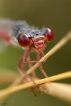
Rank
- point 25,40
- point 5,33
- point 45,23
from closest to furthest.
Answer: point 25,40
point 5,33
point 45,23

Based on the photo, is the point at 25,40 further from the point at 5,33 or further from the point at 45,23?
the point at 45,23

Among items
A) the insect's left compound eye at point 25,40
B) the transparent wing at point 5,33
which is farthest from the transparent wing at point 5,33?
the insect's left compound eye at point 25,40

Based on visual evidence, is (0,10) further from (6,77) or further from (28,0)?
(6,77)

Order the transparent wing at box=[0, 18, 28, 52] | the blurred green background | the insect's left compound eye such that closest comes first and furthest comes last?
the insect's left compound eye
the transparent wing at box=[0, 18, 28, 52]
the blurred green background

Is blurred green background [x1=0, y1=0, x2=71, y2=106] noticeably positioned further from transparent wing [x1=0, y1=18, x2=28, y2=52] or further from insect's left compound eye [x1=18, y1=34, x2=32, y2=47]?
insect's left compound eye [x1=18, y1=34, x2=32, y2=47]

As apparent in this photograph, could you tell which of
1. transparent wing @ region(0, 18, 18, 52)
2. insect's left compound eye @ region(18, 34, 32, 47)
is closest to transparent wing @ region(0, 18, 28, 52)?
transparent wing @ region(0, 18, 18, 52)

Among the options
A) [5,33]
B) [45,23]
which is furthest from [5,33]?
[45,23]

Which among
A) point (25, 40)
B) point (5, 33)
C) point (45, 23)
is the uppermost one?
point (45, 23)

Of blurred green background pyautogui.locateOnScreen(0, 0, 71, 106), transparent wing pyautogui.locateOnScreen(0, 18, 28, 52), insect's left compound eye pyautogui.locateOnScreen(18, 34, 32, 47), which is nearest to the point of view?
insect's left compound eye pyautogui.locateOnScreen(18, 34, 32, 47)

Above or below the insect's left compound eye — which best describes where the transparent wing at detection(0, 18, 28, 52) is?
above

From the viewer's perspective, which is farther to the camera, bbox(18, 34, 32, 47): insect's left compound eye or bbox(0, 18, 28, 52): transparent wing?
bbox(0, 18, 28, 52): transparent wing

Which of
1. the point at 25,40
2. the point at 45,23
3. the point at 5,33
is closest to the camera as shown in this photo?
the point at 25,40
